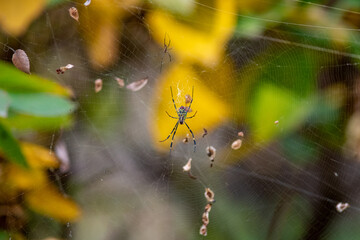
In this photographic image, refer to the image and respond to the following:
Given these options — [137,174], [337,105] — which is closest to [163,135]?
[137,174]

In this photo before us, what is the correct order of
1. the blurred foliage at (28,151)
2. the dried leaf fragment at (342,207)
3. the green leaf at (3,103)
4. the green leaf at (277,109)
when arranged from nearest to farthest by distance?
1. the green leaf at (3,103)
2. the blurred foliage at (28,151)
3. the green leaf at (277,109)
4. the dried leaf fragment at (342,207)

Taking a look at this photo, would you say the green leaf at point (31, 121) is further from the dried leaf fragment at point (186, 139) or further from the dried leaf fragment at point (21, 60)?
the dried leaf fragment at point (186, 139)

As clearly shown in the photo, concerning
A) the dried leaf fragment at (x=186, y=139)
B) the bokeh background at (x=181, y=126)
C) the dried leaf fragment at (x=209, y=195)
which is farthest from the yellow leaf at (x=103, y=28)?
the dried leaf fragment at (x=209, y=195)

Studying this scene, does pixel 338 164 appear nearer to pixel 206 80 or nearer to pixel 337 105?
pixel 337 105

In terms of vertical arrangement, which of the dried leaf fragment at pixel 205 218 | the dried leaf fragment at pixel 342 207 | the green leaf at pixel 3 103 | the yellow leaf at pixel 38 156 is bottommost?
the green leaf at pixel 3 103

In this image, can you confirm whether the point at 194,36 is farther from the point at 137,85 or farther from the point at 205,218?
the point at 205,218

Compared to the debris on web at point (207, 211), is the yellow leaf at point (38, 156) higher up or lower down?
lower down
